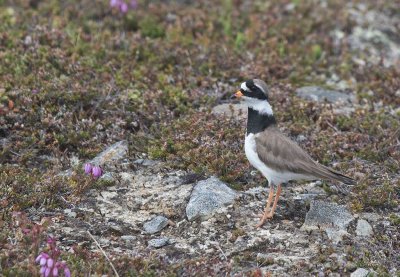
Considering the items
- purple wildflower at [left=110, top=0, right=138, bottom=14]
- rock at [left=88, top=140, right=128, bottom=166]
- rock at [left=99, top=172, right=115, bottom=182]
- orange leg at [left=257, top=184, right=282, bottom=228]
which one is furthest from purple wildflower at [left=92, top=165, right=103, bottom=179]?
purple wildflower at [left=110, top=0, right=138, bottom=14]

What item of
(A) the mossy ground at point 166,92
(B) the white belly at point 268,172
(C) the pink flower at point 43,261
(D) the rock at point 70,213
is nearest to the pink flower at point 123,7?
(A) the mossy ground at point 166,92

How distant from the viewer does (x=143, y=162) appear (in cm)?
1112

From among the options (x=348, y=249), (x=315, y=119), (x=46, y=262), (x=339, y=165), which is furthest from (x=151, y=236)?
(x=315, y=119)

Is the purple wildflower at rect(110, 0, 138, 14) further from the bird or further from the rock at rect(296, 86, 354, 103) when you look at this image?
the bird

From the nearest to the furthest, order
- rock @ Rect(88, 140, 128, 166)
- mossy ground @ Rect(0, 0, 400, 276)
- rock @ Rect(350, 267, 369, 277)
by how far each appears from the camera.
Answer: rock @ Rect(350, 267, 369, 277) < mossy ground @ Rect(0, 0, 400, 276) < rock @ Rect(88, 140, 128, 166)

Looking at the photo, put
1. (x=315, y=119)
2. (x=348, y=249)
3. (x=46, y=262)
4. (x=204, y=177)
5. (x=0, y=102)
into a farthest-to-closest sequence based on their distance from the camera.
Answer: (x=315, y=119) < (x=0, y=102) < (x=204, y=177) < (x=348, y=249) < (x=46, y=262)

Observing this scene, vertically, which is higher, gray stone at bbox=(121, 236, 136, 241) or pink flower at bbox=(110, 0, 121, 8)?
pink flower at bbox=(110, 0, 121, 8)

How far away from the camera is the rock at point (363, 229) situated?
9625 mm

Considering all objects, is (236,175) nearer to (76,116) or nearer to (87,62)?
(76,116)

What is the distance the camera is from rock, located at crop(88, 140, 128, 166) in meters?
11.0

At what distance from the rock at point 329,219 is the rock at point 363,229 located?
0.50ft

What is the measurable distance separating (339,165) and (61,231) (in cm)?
457

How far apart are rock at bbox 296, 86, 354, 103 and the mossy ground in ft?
1.04

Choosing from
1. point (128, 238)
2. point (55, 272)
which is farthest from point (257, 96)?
point (55, 272)
